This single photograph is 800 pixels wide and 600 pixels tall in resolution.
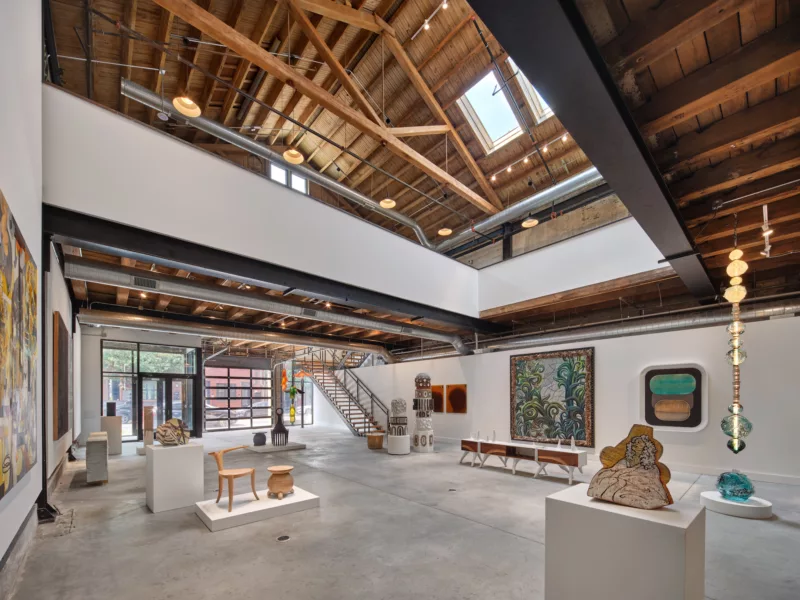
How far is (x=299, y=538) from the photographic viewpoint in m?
4.42

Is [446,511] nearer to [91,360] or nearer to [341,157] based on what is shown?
[341,157]

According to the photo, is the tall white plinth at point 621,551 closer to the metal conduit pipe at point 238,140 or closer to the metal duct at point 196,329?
the metal conduit pipe at point 238,140

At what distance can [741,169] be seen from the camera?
13.0 ft

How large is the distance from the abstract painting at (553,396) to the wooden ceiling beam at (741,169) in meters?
5.60

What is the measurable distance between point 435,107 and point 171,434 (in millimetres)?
7521

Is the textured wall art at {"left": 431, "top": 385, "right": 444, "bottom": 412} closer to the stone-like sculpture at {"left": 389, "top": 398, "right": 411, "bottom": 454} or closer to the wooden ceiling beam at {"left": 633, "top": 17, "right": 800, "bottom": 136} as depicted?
the stone-like sculpture at {"left": 389, "top": 398, "right": 411, "bottom": 454}

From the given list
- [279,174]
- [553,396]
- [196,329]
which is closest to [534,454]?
[553,396]

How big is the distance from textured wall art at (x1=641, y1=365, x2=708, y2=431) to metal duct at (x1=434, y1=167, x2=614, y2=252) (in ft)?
13.1

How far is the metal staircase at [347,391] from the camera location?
15.4 metres

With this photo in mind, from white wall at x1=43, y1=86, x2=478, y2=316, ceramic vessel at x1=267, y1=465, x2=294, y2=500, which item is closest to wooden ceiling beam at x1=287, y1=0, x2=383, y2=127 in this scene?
white wall at x1=43, y1=86, x2=478, y2=316

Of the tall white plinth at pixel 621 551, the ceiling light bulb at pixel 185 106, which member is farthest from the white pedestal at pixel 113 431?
the tall white plinth at pixel 621 551

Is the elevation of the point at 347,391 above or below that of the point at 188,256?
below

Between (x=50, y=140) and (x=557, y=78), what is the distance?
5.34 m

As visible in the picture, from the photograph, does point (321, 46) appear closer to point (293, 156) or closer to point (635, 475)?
point (293, 156)
